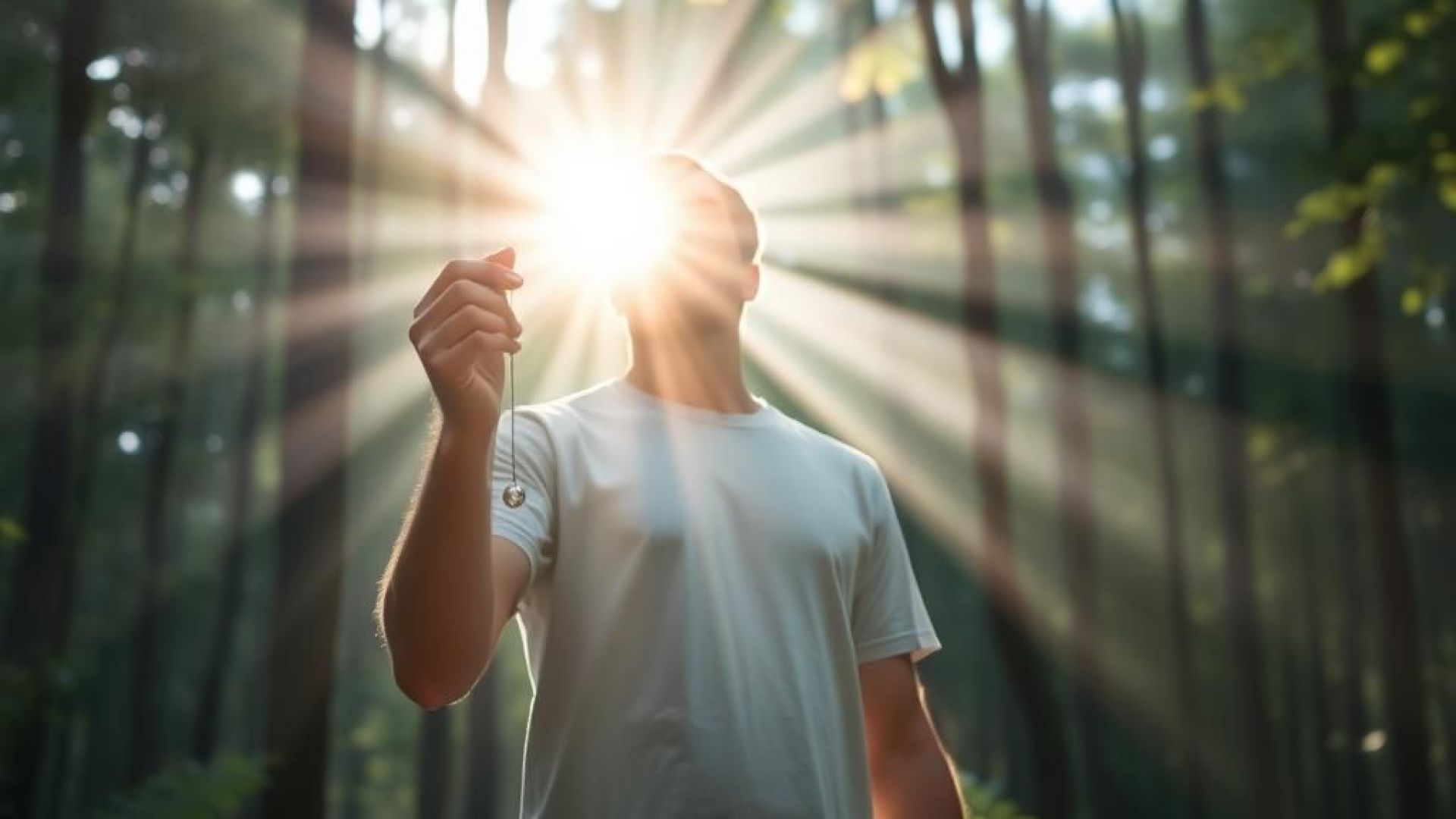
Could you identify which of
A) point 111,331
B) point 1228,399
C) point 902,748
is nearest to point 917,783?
point 902,748

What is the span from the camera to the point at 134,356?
2430 centimetres

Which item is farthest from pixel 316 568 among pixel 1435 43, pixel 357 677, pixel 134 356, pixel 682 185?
pixel 357 677

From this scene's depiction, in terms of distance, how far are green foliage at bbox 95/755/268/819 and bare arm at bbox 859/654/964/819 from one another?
7129 mm

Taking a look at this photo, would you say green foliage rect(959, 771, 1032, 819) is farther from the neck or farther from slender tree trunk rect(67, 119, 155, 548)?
slender tree trunk rect(67, 119, 155, 548)

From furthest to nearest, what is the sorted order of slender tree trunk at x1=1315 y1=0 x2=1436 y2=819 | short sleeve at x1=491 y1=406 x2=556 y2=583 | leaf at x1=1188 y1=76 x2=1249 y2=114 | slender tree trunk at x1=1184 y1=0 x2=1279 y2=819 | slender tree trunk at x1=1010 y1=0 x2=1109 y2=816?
slender tree trunk at x1=1184 y1=0 x2=1279 y2=819, slender tree trunk at x1=1010 y1=0 x2=1109 y2=816, slender tree trunk at x1=1315 y1=0 x2=1436 y2=819, leaf at x1=1188 y1=76 x2=1249 y2=114, short sleeve at x1=491 y1=406 x2=556 y2=583

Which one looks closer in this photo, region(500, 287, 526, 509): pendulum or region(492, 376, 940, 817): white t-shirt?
region(500, 287, 526, 509): pendulum

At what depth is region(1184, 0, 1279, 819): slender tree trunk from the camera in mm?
18766

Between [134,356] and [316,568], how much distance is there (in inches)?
709

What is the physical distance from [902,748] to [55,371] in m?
15.0

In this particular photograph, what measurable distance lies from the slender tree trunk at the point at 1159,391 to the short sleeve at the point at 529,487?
17.7 metres

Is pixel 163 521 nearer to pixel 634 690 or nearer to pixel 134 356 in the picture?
pixel 134 356

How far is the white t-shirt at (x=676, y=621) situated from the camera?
2523mm

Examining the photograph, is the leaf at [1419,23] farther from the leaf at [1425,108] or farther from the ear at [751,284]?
the ear at [751,284]

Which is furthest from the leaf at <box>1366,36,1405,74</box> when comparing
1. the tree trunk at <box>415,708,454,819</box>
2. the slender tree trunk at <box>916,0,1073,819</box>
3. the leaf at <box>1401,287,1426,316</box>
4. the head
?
the tree trunk at <box>415,708,454,819</box>
